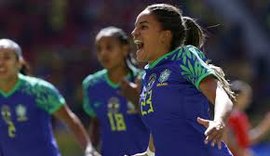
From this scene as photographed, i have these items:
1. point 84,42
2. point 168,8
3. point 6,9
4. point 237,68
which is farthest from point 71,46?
point 168,8

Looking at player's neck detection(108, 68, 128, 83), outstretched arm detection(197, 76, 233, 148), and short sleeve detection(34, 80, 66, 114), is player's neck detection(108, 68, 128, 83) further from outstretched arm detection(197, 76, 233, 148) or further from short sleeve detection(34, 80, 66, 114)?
outstretched arm detection(197, 76, 233, 148)

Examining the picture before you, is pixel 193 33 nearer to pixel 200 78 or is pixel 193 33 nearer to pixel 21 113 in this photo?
pixel 200 78

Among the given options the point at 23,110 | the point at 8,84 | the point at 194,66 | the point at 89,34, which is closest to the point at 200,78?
the point at 194,66

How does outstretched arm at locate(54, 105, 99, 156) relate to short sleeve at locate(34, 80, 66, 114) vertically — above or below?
below

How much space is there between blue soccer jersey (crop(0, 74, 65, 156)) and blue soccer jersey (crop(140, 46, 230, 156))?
208 cm

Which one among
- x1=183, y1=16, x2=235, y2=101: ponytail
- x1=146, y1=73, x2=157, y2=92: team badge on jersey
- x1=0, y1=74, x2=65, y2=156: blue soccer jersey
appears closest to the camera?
x1=146, y1=73, x2=157, y2=92: team badge on jersey

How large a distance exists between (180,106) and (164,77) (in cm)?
19

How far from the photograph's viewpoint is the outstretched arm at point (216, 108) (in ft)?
12.9

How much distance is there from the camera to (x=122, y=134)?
6.89m

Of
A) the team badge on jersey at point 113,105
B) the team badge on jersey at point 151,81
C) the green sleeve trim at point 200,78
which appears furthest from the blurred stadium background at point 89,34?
the green sleeve trim at point 200,78

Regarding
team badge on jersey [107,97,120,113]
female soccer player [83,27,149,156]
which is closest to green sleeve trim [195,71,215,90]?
female soccer player [83,27,149,156]

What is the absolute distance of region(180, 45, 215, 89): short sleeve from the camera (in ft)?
14.3

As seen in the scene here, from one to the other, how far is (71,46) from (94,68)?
107cm

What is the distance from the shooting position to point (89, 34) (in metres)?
16.6
